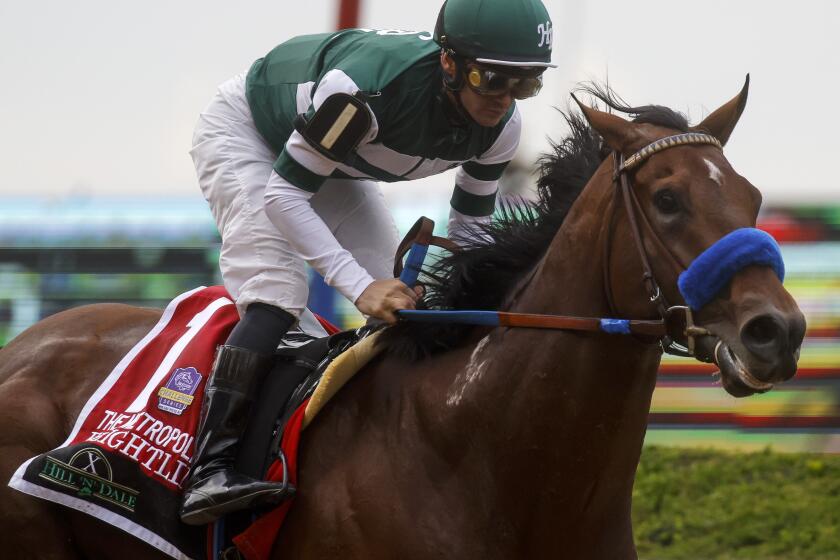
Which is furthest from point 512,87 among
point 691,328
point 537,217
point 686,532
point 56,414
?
point 686,532

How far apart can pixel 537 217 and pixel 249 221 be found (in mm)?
948

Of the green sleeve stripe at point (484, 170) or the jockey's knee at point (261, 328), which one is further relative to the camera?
the green sleeve stripe at point (484, 170)

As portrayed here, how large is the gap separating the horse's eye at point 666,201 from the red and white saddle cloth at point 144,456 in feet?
4.22

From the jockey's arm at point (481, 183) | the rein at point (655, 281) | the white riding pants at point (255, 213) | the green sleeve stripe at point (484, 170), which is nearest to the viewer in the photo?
the rein at point (655, 281)

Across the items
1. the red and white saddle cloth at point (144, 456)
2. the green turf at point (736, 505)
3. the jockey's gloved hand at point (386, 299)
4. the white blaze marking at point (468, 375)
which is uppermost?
the jockey's gloved hand at point (386, 299)

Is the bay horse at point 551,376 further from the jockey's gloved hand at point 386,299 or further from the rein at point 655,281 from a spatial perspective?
the jockey's gloved hand at point 386,299

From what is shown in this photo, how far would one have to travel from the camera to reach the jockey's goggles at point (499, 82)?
13.1 feet

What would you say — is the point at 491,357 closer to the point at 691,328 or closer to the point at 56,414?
the point at 691,328

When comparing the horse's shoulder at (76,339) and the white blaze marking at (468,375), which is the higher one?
the white blaze marking at (468,375)

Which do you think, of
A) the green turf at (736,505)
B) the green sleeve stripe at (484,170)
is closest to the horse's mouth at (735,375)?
the green sleeve stripe at (484,170)

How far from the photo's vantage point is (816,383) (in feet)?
24.5

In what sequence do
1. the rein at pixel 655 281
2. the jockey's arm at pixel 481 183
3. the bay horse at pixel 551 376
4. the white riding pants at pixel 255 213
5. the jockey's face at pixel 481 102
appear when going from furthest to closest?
the jockey's arm at pixel 481 183, the white riding pants at pixel 255 213, the jockey's face at pixel 481 102, the bay horse at pixel 551 376, the rein at pixel 655 281

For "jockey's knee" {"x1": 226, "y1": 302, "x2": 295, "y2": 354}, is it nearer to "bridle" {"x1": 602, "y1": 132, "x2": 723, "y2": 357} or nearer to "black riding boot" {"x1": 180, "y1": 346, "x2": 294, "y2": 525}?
"black riding boot" {"x1": 180, "y1": 346, "x2": 294, "y2": 525}

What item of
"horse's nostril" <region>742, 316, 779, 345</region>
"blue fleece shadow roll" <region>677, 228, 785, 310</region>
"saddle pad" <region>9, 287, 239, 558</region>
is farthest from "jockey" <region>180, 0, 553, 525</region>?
"horse's nostril" <region>742, 316, 779, 345</region>
